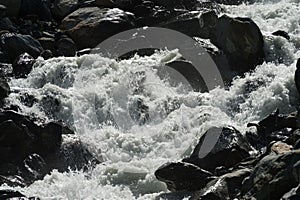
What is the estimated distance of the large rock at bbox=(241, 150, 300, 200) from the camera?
9.73 metres

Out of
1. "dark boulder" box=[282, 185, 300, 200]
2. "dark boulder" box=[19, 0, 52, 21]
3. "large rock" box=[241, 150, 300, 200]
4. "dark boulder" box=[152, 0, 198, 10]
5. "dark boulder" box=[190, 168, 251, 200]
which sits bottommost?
"dark boulder" box=[19, 0, 52, 21]

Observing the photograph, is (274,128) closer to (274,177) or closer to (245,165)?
(245,165)

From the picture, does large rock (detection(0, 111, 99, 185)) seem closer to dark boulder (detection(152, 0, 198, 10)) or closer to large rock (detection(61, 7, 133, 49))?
large rock (detection(61, 7, 133, 49))

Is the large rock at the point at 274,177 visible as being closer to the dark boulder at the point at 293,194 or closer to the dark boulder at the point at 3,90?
the dark boulder at the point at 293,194

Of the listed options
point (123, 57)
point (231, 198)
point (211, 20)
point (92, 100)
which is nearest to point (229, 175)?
point (231, 198)

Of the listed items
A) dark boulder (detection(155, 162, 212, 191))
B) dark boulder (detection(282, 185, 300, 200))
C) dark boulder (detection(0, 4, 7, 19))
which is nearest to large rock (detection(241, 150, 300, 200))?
dark boulder (detection(282, 185, 300, 200))

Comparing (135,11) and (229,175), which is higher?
(229,175)

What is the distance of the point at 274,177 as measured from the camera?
9.99m

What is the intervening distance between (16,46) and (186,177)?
11.2 m

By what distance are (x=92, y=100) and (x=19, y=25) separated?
7.95 metres

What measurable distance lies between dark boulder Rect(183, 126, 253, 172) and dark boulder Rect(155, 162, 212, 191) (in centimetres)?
72

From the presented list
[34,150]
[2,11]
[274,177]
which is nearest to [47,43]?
[2,11]

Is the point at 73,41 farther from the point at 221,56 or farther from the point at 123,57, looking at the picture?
the point at 221,56

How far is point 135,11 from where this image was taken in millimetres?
25500
